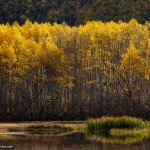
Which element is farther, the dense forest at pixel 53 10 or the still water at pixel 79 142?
the dense forest at pixel 53 10

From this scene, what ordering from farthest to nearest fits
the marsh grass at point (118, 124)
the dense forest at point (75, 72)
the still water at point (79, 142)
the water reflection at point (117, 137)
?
the dense forest at point (75, 72)
the marsh grass at point (118, 124)
the water reflection at point (117, 137)
the still water at point (79, 142)

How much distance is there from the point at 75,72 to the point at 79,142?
133 ft

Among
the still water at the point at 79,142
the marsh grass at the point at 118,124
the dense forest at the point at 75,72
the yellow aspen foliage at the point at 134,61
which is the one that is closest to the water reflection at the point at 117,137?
the still water at the point at 79,142

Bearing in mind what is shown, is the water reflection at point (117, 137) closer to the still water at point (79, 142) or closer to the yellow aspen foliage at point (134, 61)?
the still water at point (79, 142)

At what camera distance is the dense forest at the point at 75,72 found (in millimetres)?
75562

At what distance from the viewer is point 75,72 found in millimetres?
81688

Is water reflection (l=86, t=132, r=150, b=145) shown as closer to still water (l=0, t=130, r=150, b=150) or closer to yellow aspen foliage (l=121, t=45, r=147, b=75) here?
still water (l=0, t=130, r=150, b=150)

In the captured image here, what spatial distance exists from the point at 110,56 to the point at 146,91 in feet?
26.1

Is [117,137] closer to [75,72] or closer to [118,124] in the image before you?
[118,124]

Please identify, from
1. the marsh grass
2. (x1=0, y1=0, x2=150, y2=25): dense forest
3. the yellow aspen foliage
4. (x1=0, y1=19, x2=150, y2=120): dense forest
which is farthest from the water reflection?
(x1=0, y1=0, x2=150, y2=25): dense forest

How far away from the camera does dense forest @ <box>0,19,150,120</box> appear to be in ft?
248

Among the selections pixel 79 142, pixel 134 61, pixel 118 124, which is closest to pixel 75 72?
pixel 134 61

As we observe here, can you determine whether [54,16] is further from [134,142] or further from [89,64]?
[134,142]

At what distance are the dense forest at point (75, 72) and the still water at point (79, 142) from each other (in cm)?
2677
